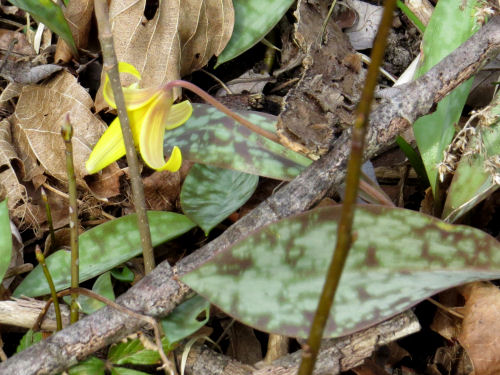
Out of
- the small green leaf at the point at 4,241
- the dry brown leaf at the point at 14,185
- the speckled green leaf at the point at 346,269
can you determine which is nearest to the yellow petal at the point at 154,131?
the speckled green leaf at the point at 346,269

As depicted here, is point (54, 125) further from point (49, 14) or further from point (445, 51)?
point (445, 51)

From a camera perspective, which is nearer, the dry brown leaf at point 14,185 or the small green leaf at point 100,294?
the small green leaf at point 100,294

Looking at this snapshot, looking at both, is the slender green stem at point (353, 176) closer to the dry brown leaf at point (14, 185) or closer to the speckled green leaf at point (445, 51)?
the speckled green leaf at point (445, 51)

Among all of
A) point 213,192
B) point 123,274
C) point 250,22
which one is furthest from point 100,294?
point 250,22

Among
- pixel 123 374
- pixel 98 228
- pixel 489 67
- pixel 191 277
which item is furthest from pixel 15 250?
pixel 489 67

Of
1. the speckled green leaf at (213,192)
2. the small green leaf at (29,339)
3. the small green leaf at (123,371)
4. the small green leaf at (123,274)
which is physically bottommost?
the small green leaf at (123,371)

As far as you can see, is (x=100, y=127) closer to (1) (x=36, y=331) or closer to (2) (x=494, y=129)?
(1) (x=36, y=331)

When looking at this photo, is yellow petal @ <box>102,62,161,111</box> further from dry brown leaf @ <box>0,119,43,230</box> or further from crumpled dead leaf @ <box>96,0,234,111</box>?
dry brown leaf @ <box>0,119,43,230</box>
